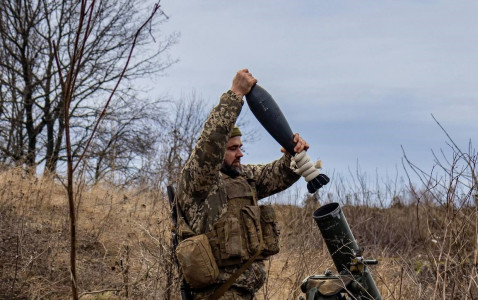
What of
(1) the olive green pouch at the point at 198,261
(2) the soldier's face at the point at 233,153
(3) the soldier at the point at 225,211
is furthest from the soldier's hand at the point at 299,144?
(1) the olive green pouch at the point at 198,261

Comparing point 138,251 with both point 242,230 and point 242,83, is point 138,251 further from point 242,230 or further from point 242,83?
point 242,83

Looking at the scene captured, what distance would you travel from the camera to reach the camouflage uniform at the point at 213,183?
162 inches

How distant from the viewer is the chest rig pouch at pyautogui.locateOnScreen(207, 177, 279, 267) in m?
4.21

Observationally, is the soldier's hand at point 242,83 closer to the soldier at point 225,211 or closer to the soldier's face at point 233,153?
the soldier at point 225,211

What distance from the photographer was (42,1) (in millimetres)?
19609

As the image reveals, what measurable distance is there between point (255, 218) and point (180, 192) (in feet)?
1.76

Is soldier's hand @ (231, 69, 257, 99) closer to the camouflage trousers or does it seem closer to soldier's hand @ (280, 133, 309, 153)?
soldier's hand @ (280, 133, 309, 153)

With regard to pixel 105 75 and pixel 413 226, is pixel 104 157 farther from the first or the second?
pixel 413 226

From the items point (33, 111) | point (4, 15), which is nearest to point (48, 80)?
point (33, 111)

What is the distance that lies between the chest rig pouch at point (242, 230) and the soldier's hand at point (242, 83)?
2.08ft

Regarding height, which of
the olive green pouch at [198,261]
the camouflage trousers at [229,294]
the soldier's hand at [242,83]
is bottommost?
the camouflage trousers at [229,294]

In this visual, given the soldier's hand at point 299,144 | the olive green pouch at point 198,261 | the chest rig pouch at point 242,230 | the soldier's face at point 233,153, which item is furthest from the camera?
the soldier's face at point 233,153

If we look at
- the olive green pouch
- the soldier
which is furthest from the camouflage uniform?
the olive green pouch

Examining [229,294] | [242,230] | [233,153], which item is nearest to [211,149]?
[233,153]
